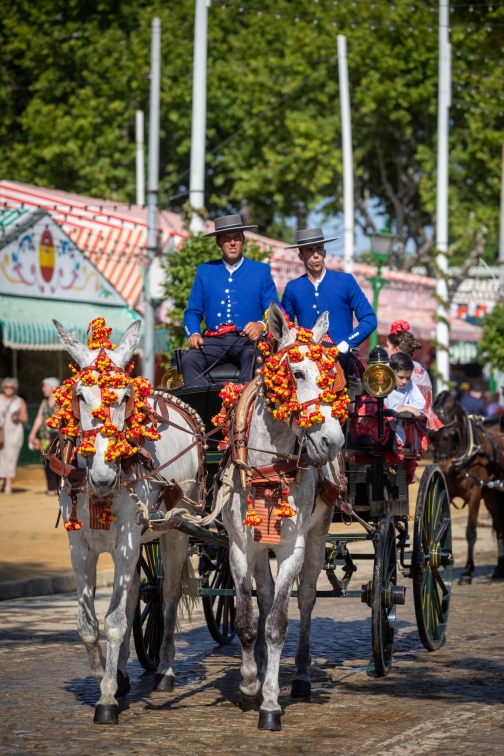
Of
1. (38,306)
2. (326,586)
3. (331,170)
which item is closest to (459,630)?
(326,586)

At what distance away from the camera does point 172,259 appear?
1833cm

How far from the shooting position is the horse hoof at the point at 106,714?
6.38 meters

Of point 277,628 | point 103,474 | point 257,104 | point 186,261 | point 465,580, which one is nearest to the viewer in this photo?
point 103,474

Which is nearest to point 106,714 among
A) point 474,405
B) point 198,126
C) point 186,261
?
point 186,261

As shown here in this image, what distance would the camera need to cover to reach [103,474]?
245 inches

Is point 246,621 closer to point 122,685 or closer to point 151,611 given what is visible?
point 122,685

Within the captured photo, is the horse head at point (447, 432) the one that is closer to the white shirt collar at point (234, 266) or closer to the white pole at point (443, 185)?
the white shirt collar at point (234, 266)

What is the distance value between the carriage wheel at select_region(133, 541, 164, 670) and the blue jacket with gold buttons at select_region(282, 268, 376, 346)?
1919 millimetres

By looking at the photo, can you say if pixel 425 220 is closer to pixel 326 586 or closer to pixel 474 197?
pixel 474 197

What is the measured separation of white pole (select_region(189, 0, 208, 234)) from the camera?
59.9ft

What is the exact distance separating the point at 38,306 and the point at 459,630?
44.3ft

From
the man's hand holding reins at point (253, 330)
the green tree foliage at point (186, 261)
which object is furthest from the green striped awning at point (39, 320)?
the man's hand holding reins at point (253, 330)

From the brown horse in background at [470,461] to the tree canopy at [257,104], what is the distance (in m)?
26.2

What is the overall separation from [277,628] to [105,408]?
1493 mm
